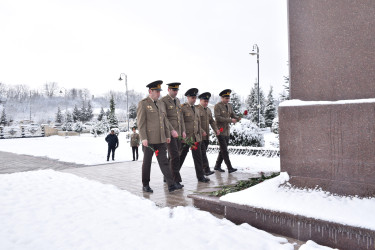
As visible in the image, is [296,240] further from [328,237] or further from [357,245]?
[357,245]

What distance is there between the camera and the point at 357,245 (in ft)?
8.50

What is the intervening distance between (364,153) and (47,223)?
3.50 metres

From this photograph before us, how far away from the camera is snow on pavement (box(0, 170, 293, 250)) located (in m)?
2.90

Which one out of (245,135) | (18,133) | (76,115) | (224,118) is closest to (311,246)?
(224,118)

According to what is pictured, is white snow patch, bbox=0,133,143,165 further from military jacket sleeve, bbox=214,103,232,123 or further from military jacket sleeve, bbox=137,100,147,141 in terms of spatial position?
military jacket sleeve, bbox=137,100,147,141

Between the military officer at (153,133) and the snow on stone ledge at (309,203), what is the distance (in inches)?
68.9

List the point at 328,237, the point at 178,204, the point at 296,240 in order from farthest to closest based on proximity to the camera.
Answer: the point at 178,204
the point at 296,240
the point at 328,237

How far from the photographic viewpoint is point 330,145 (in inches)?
128

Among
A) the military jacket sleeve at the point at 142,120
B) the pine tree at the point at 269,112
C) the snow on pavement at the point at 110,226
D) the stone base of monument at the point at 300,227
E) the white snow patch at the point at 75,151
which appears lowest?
the white snow patch at the point at 75,151

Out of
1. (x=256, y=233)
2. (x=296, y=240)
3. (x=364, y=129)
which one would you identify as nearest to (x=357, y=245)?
(x=296, y=240)

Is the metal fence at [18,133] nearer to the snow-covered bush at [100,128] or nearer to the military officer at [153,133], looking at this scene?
the snow-covered bush at [100,128]

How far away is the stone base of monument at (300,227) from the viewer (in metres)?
2.59

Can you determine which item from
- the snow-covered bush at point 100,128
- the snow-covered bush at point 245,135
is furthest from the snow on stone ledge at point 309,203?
the snow-covered bush at point 100,128

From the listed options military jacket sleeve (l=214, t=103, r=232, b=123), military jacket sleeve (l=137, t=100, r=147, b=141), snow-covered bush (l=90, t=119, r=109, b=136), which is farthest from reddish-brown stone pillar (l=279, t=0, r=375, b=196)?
snow-covered bush (l=90, t=119, r=109, b=136)
